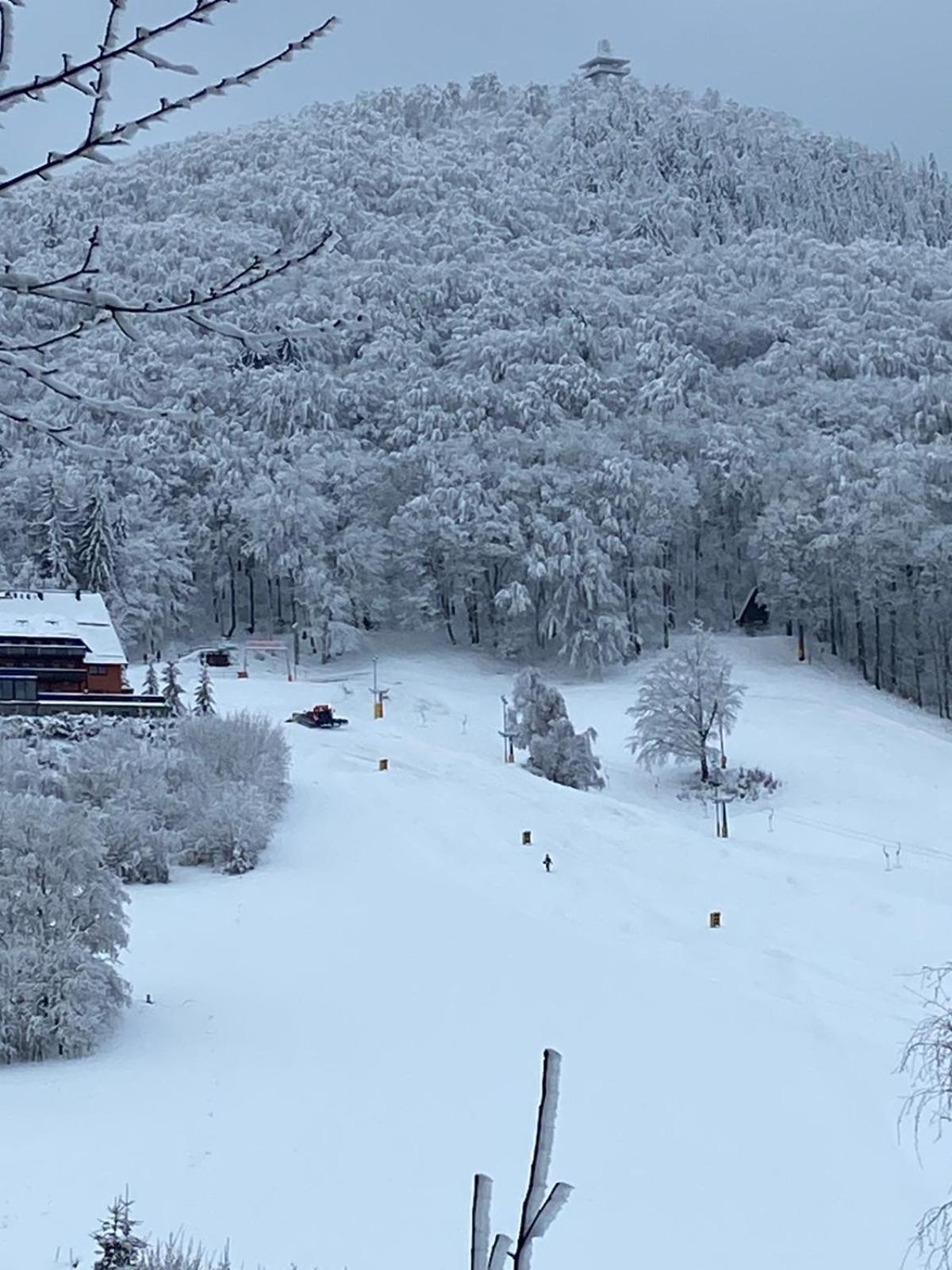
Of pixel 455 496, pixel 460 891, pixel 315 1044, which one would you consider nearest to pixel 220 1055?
pixel 315 1044

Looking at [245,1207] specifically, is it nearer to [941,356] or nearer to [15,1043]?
[15,1043]

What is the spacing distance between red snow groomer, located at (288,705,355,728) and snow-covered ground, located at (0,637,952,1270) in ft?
17.7

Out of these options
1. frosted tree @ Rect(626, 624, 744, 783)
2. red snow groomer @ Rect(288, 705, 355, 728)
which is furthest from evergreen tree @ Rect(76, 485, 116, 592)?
frosted tree @ Rect(626, 624, 744, 783)

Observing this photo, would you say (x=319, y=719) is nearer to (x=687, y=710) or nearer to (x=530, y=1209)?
(x=687, y=710)

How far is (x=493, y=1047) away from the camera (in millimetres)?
11758

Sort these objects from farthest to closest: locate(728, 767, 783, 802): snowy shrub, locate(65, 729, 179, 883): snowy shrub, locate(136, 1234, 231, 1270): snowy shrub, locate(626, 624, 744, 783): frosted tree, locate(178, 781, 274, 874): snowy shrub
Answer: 1. locate(626, 624, 744, 783): frosted tree
2. locate(728, 767, 783, 802): snowy shrub
3. locate(178, 781, 274, 874): snowy shrub
4. locate(65, 729, 179, 883): snowy shrub
5. locate(136, 1234, 231, 1270): snowy shrub

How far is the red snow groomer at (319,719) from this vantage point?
31.9 metres

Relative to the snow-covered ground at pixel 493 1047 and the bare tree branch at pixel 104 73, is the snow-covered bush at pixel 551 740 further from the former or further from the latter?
the bare tree branch at pixel 104 73

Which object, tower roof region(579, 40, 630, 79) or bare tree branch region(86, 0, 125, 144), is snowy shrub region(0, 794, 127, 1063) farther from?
tower roof region(579, 40, 630, 79)

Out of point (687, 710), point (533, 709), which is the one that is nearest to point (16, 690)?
point (533, 709)

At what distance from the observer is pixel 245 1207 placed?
8109 mm

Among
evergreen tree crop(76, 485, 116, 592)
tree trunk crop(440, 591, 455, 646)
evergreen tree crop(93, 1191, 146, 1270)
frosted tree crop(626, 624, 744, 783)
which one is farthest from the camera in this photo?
tree trunk crop(440, 591, 455, 646)

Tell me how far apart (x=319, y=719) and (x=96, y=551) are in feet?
55.5

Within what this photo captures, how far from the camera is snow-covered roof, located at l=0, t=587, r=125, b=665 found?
31.6 m
